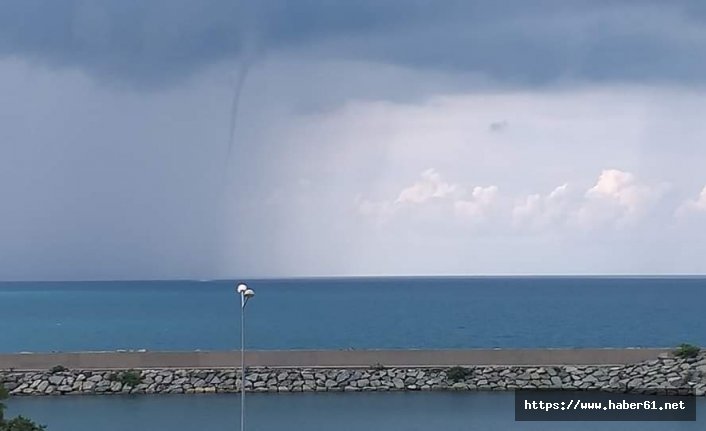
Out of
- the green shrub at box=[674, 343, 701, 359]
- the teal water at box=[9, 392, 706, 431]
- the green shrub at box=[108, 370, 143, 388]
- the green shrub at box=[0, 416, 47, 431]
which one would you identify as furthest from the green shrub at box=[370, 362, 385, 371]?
the green shrub at box=[0, 416, 47, 431]

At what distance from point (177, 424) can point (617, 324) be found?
82.9 meters

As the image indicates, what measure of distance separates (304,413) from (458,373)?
22.8 feet

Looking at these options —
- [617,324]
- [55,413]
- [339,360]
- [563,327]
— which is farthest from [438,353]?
[617,324]

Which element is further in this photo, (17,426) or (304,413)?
(304,413)

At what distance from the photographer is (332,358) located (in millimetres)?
41562

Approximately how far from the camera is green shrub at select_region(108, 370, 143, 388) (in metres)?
39.5

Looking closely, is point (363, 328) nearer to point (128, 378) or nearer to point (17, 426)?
point (128, 378)

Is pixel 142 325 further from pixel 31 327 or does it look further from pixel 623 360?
pixel 623 360

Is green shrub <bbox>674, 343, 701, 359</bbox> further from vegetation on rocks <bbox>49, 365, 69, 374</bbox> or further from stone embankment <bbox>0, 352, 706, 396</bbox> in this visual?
vegetation on rocks <bbox>49, 365, 69, 374</bbox>

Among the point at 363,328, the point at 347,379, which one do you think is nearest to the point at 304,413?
the point at 347,379

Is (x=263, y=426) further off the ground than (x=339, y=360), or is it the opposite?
(x=339, y=360)

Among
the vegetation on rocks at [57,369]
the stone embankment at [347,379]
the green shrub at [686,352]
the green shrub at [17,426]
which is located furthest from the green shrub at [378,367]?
the green shrub at [17,426]

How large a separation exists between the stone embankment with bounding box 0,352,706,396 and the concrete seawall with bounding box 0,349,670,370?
3.08 feet

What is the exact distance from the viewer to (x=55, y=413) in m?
35.3
